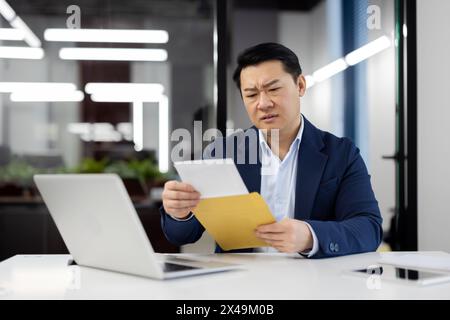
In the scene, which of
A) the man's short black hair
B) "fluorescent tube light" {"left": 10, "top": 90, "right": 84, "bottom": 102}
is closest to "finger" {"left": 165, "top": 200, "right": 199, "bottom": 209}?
the man's short black hair

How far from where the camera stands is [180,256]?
173 cm

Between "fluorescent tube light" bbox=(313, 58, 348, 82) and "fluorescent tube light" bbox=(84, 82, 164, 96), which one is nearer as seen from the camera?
"fluorescent tube light" bbox=(313, 58, 348, 82)

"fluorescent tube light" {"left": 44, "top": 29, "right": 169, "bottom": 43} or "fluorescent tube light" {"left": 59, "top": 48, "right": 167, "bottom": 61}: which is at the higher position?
"fluorescent tube light" {"left": 44, "top": 29, "right": 169, "bottom": 43}

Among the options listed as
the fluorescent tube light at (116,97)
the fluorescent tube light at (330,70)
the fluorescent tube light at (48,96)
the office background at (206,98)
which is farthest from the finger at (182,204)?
the fluorescent tube light at (48,96)

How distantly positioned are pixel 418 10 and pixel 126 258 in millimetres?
2824

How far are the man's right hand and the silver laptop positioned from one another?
0.50 feet

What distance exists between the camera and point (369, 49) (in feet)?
11.7

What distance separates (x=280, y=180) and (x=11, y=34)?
263 cm

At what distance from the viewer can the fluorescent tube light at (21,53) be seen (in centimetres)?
403

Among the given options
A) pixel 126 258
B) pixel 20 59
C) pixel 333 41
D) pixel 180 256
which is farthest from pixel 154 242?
pixel 126 258

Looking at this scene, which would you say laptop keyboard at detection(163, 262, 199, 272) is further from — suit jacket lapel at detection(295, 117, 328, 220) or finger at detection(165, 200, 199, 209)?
suit jacket lapel at detection(295, 117, 328, 220)

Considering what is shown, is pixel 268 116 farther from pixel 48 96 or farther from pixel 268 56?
pixel 48 96

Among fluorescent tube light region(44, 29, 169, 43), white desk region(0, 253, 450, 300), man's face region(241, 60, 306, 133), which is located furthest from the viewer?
fluorescent tube light region(44, 29, 169, 43)

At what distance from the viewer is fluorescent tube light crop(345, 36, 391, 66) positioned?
3.56 metres
